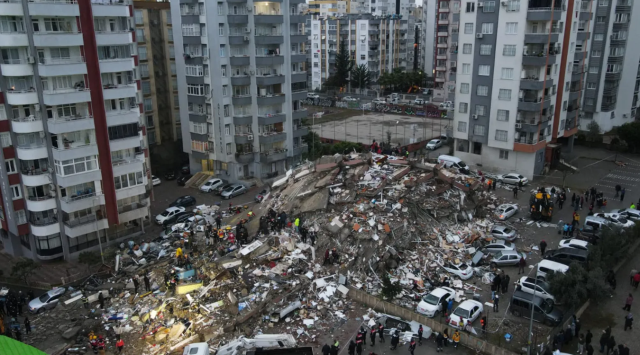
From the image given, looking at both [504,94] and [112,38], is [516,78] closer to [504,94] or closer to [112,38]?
[504,94]

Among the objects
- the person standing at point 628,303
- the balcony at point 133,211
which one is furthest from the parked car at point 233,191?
the person standing at point 628,303

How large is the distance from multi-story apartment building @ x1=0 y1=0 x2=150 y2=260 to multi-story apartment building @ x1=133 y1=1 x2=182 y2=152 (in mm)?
18471

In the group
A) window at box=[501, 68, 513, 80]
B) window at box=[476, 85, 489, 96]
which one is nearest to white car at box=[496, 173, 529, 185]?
window at box=[476, 85, 489, 96]

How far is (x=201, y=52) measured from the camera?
5122cm

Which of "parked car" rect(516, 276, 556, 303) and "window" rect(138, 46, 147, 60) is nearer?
"parked car" rect(516, 276, 556, 303)

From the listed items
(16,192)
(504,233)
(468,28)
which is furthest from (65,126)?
(468,28)

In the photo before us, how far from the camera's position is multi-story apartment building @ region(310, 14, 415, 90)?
118 m

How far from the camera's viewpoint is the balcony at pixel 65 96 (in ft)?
112

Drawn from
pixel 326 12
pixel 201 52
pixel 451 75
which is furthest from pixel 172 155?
pixel 326 12

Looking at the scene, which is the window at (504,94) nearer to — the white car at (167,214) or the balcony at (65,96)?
the white car at (167,214)

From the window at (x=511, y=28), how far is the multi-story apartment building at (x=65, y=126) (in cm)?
3417

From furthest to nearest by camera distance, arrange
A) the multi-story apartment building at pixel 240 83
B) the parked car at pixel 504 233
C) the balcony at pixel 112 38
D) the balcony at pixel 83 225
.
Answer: the multi-story apartment building at pixel 240 83 < the parked car at pixel 504 233 < the balcony at pixel 83 225 < the balcony at pixel 112 38

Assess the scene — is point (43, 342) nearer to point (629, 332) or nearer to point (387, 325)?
point (387, 325)

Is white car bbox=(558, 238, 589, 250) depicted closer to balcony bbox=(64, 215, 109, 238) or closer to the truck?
the truck
